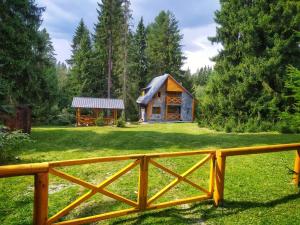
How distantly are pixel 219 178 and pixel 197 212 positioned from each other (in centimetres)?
106

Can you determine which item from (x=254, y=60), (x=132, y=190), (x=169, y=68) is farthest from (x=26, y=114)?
(x=169, y=68)

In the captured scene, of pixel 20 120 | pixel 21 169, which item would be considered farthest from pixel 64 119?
pixel 21 169

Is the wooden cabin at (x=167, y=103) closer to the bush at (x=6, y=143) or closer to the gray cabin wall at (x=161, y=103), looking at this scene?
the gray cabin wall at (x=161, y=103)

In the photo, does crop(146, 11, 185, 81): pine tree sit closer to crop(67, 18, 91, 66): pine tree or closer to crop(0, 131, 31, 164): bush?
crop(67, 18, 91, 66): pine tree

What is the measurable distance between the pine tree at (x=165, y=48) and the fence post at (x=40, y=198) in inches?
1848

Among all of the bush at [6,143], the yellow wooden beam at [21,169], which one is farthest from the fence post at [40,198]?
the bush at [6,143]

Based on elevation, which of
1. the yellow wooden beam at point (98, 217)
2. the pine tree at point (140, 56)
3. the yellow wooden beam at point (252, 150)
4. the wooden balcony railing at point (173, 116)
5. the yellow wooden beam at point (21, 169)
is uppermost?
the pine tree at point (140, 56)

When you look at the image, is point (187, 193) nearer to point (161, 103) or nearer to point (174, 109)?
point (161, 103)

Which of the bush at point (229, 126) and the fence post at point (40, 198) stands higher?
the bush at point (229, 126)

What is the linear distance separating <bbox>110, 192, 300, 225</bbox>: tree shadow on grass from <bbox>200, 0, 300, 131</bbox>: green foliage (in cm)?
1459

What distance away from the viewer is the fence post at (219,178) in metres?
7.06

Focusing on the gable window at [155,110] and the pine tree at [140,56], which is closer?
the gable window at [155,110]

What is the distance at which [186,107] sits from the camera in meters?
42.5

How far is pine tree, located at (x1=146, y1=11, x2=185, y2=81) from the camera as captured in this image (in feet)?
169
